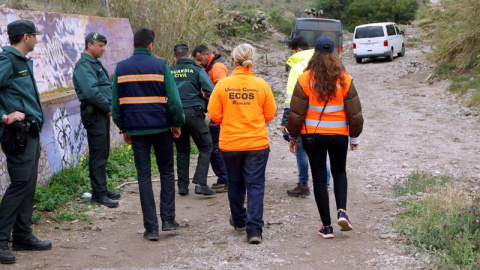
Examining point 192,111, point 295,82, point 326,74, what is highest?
point 326,74

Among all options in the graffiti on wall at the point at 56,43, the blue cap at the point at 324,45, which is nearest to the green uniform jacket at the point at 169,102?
the blue cap at the point at 324,45

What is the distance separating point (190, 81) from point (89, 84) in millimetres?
1291

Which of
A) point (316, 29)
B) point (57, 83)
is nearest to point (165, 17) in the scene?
point (57, 83)

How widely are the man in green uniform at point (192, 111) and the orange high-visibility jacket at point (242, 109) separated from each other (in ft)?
6.19

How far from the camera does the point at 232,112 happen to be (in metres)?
5.81

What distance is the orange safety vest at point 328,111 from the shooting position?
571 cm

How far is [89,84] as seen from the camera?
695 cm

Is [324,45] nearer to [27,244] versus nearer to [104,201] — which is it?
[27,244]

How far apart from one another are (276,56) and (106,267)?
24534 mm

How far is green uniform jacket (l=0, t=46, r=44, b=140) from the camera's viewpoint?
5191mm

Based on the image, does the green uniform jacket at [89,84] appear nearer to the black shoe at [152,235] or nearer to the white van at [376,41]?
the black shoe at [152,235]

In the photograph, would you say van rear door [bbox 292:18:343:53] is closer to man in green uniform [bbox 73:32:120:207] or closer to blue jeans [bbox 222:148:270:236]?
man in green uniform [bbox 73:32:120:207]

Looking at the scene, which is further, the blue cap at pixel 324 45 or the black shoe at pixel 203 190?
the black shoe at pixel 203 190

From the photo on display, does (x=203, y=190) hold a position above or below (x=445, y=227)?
below
